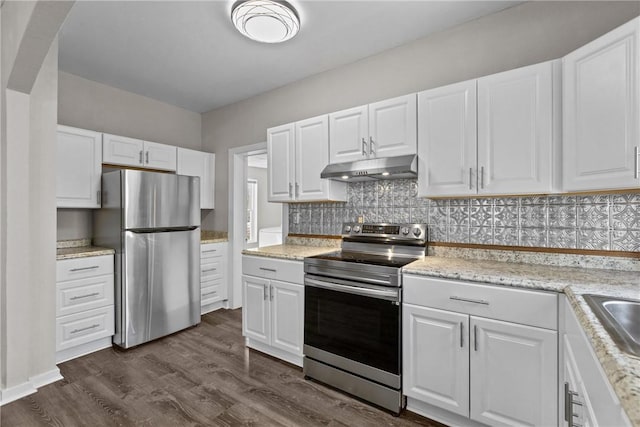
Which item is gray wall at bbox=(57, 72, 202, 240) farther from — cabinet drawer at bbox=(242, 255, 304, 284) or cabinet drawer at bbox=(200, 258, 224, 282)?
cabinet drawer at bbox=(242, 255, 304, 284)

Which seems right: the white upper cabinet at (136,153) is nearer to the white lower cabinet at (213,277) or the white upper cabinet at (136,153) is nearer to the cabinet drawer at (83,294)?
the white lower cabinet at (213,277)

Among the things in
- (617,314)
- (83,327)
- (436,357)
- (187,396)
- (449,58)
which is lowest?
(187,396)

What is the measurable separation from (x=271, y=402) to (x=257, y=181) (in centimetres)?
589

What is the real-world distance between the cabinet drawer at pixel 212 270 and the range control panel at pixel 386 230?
1.92 meters

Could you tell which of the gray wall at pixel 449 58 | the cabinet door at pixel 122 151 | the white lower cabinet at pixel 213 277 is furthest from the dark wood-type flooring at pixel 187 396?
the gray wall at pixel 449 58

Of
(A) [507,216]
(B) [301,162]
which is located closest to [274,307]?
(B) [301,162]

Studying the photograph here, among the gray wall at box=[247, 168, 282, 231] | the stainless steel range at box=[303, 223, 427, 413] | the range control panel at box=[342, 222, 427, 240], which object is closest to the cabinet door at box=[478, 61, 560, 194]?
the range control panel at box=[342, 222, 427, 240]

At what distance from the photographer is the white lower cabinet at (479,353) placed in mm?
1517

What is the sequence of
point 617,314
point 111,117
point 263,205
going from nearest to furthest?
point 617,314 → point 111,117 → point 263,205

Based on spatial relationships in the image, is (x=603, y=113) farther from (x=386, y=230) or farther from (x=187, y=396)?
(x=187, y=396)

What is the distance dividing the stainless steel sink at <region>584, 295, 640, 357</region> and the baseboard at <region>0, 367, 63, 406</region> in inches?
129

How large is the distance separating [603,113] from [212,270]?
3.84m

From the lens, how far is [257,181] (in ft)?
24.5

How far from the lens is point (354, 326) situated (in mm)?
2105
